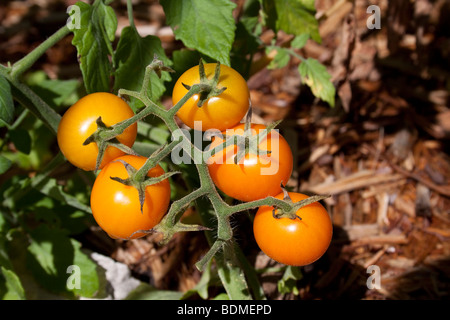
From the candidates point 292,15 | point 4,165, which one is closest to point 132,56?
point 4,165

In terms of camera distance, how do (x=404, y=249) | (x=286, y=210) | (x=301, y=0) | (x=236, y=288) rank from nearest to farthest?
(x=286, y=210) → (x=236, y=288) → (x=301, y=0) → (x=404, y=249)

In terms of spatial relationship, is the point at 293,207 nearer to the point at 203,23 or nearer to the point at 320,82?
the point at 203,23

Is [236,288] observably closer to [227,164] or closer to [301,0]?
[227,164]

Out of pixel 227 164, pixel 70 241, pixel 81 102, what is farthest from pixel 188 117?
pixel 70 241

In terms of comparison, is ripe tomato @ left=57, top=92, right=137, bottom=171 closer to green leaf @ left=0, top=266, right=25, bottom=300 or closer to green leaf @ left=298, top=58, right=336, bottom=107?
green leaf @ left=0, top=266, right=25, bottom=300

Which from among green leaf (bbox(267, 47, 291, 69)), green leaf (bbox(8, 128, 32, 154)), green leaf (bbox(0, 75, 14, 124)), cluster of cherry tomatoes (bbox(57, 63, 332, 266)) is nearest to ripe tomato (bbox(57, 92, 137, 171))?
cluster of cherry tomatoes (bbox(57, 63, 332, 266))

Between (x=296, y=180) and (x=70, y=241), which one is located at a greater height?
(x=296, y=180)
